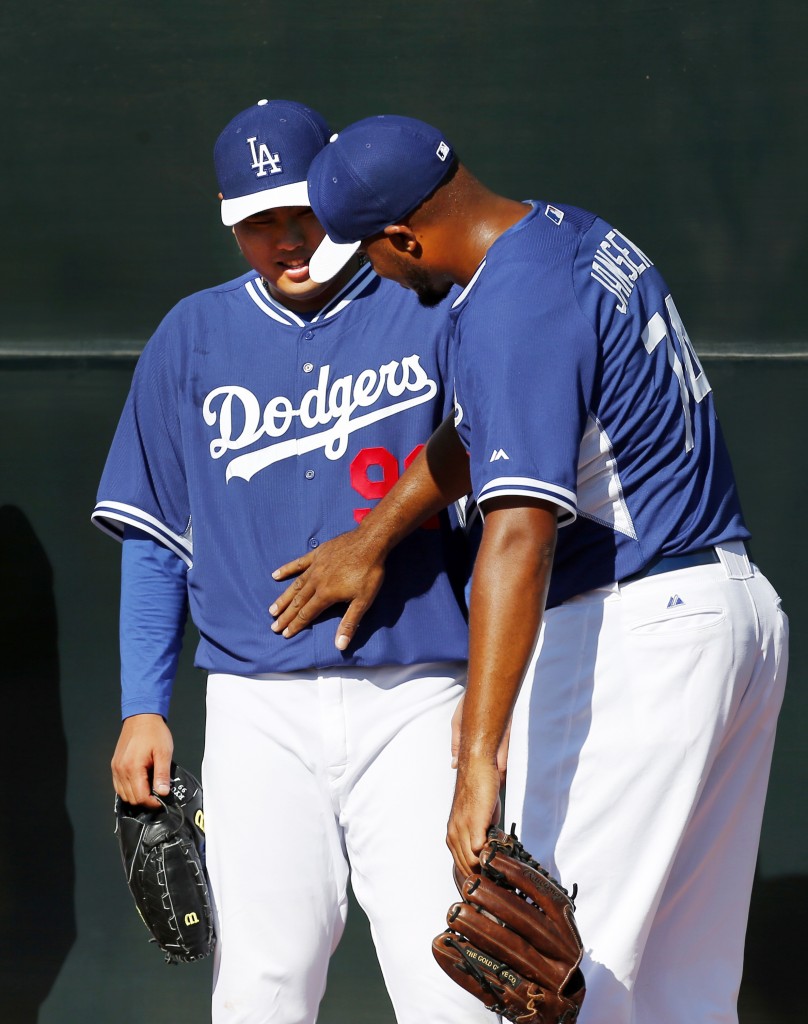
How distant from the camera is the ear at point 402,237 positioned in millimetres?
1938

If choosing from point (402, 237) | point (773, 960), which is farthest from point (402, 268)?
point (773, 960)

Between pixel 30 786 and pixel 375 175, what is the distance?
203cm

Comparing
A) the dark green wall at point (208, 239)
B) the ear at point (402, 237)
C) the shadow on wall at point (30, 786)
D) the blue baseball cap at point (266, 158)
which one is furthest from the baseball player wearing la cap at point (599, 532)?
the shadow on wall at point (30, 786)

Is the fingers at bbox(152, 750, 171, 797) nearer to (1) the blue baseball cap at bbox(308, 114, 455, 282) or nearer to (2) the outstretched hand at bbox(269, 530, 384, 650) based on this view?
(2) the outstretched hand at bbox(269, 530, 384, 650)

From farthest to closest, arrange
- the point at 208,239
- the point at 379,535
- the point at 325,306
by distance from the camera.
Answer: the point at 208,239 < the point at 325,306 < the point at 379,535

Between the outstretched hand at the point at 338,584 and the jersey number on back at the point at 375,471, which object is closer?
the outstretched hand at the point at 338,584

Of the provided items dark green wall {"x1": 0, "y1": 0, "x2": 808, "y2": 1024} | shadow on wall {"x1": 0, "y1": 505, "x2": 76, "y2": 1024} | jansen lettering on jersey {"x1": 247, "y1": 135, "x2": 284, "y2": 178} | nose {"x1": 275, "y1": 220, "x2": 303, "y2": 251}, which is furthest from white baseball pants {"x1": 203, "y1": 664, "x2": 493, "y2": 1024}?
shadow on wall {"x1": 0, "y1": 505, "x2": 76, "y2": 1024}

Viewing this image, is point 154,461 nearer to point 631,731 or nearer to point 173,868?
point 173,868

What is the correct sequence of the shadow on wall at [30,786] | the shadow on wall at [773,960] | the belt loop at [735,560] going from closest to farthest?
1. the belt loop at [735,560]
2. the shadow on wall at [773,960]
3. the shadow on wall at [30,786]

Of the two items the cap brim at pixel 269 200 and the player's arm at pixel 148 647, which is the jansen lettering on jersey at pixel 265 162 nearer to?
the cap brim at pixel 269 200

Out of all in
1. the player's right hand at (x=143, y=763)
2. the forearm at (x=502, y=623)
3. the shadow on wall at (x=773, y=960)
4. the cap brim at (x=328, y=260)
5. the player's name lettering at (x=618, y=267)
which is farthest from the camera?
the shadow on wall at (x=773, y=960)

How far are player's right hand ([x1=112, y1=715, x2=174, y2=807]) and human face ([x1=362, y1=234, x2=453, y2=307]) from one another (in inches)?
36.5

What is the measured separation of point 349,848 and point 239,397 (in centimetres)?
79

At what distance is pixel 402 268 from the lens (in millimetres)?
1966
